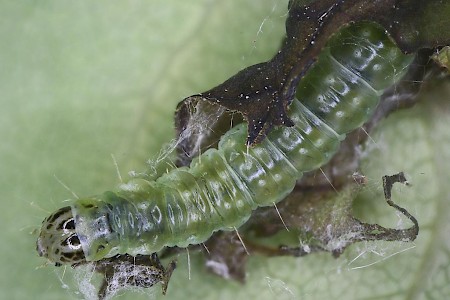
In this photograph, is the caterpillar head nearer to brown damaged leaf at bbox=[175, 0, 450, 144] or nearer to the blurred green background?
the blurred green background

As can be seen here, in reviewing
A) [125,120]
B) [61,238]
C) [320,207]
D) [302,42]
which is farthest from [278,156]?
[61,238]

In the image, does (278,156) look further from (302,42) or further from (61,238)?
(61,238)

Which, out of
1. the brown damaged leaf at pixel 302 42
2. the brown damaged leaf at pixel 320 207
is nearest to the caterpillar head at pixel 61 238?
the brown damaged leaf at pixel 320 207

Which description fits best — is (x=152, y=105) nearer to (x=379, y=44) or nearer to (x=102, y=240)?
(x=102, y=240)

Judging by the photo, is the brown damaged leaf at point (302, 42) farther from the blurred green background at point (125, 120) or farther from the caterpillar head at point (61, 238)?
the caterpillar head at point (61, 238)

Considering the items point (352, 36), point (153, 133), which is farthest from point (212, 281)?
point (352, 36)

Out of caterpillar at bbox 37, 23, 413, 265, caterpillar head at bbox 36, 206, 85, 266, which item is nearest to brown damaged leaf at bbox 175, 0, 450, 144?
caterpillar at bbox 37, 23, 413, 265
